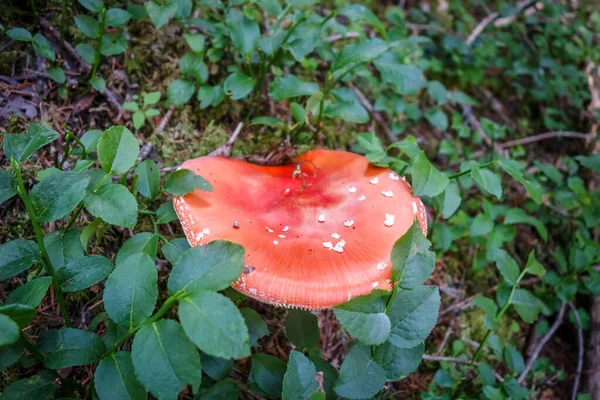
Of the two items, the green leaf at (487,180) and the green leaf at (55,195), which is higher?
the green leaf at (55,195)

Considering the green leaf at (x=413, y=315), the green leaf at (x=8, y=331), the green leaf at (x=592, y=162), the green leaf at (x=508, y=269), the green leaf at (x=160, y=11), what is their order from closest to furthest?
the green leaf at (x=8, y=331)
the green leaf at (x=413, y=315)
the green leaf at (x=508, y=269)
the green leaf at (x=160, y=11)
the green leaf at (x=592, y=162)

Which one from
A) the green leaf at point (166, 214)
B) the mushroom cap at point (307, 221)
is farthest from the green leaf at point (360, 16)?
the green leaf at point (166, 214)

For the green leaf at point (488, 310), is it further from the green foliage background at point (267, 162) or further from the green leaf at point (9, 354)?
the green leaf at point (9, 354)

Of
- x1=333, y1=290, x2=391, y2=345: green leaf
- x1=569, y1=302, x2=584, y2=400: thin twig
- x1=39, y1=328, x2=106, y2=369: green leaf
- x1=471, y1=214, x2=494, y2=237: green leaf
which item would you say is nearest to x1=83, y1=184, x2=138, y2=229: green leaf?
x1=39, y1=328, x2=106, y2=369: green leaf

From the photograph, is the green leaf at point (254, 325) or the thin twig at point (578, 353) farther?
the thin twig at point (578, 353)

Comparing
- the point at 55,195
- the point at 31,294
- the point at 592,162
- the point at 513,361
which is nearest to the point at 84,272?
the point at 31,294

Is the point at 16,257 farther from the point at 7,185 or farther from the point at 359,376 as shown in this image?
the point at 359,376
